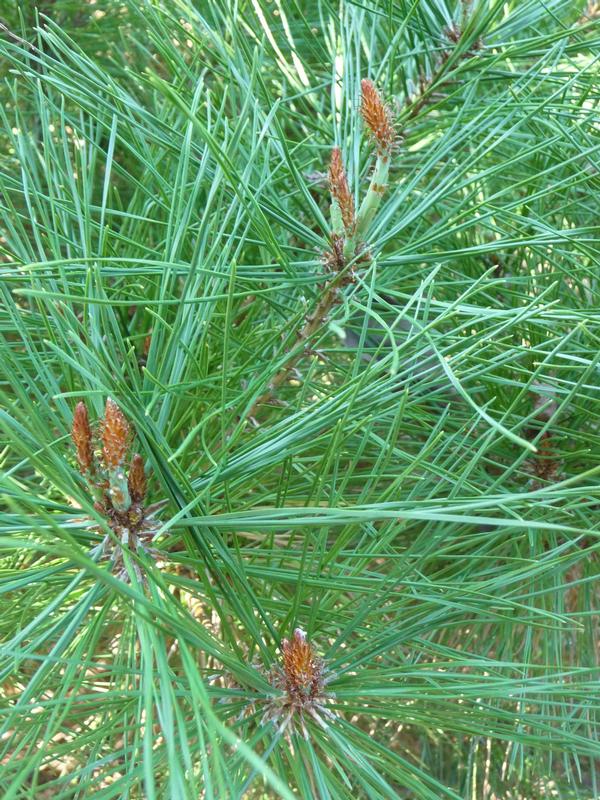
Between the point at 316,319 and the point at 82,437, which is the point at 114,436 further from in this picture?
the point at 316,319

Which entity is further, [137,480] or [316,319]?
[316,319]

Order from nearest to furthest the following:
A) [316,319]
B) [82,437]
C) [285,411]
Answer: [82,437], [316,319], [285,411]

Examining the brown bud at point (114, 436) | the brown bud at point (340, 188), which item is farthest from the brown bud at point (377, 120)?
the brown bud at point (114, 436)

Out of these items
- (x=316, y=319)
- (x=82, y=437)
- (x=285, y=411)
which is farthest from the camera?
(x=285, y=411)

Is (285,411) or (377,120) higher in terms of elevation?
(377,120)

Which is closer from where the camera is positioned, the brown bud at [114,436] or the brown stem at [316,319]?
the brown bud at [114,436]

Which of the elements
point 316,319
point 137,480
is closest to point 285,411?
point 316,319

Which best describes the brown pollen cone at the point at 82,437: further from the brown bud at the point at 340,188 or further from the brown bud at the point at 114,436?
the brown bud at the point at 340,188

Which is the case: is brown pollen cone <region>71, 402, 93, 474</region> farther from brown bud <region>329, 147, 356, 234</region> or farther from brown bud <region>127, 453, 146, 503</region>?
brown bud <region>329, 147, 356, 234</region>
